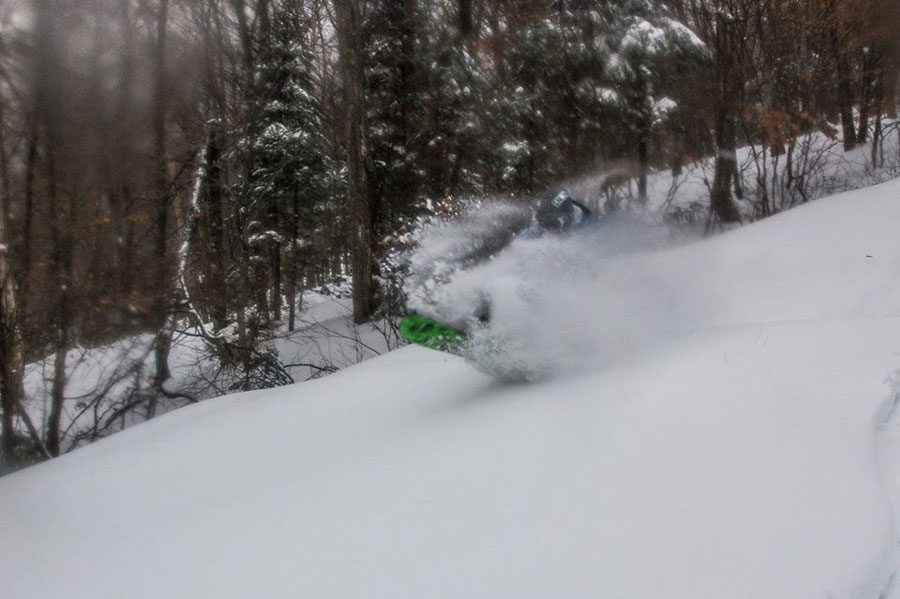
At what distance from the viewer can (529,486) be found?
4102mm

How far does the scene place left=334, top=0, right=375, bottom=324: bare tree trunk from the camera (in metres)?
14.9

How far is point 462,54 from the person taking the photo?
16375 mm

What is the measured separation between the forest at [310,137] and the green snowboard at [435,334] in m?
3.85

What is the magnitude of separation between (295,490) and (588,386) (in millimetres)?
2100

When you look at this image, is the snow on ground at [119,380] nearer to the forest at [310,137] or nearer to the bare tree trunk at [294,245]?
the forest at [310,137]

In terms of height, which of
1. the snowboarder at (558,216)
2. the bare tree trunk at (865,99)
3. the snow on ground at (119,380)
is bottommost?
the snow on ground at (119,380)

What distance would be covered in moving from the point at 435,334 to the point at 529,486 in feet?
6.89

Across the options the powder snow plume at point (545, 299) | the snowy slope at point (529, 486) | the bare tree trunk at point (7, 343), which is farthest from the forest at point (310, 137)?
the powder snow plume at point (545, 299)

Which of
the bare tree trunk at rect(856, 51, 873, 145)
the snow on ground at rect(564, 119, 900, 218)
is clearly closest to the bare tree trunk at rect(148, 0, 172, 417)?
the snow on ground at rect(564, 119, 900, 218)

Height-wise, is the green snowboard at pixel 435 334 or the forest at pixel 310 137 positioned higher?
the forest at pixel 310 137

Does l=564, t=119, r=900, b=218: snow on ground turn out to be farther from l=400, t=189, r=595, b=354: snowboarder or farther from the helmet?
the helmet

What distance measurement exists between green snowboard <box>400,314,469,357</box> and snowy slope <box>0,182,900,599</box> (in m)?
0.44

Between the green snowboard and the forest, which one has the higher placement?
the forest

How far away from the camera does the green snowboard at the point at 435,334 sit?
596cm
